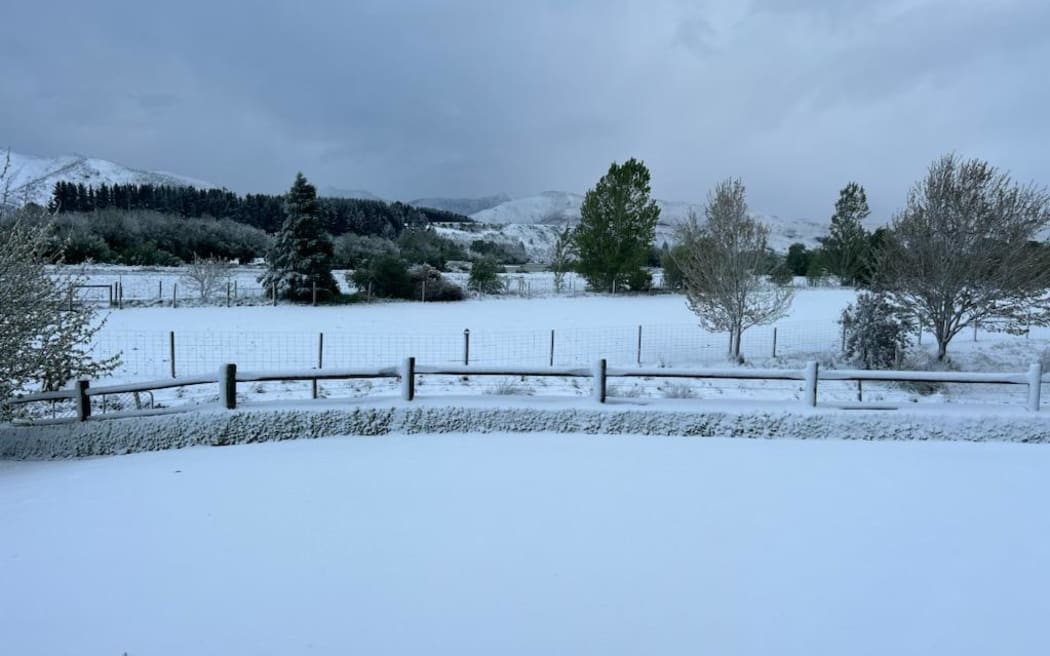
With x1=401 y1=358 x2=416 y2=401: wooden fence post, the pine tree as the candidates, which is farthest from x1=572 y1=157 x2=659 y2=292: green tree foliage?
x1=401 y1=358 x2=416 y2=401: wooden fence post

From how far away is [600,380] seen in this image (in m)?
7.83

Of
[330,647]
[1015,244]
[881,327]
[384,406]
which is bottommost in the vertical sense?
[330,647]

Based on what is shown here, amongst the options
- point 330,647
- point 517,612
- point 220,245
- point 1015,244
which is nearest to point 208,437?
point 330,647

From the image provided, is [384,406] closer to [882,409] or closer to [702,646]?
[702,646]

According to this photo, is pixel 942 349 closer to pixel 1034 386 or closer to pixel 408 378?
pixel 1034 386

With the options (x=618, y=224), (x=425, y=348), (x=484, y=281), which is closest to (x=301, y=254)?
(x=484, y=281)

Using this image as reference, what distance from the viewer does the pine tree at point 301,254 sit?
2592 cm

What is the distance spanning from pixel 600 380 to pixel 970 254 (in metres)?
11.3

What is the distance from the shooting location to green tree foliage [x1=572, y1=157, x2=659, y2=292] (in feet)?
112

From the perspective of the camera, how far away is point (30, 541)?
4445 millimetres

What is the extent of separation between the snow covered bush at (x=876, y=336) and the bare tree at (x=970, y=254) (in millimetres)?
857

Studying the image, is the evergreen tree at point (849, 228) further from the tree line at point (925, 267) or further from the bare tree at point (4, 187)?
the bare tree at point (4, 187)

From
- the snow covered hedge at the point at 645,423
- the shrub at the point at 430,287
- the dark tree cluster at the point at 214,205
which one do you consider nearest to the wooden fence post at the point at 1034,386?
the snow covered hedge at the point at 645,423

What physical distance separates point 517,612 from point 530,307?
23178 mm
